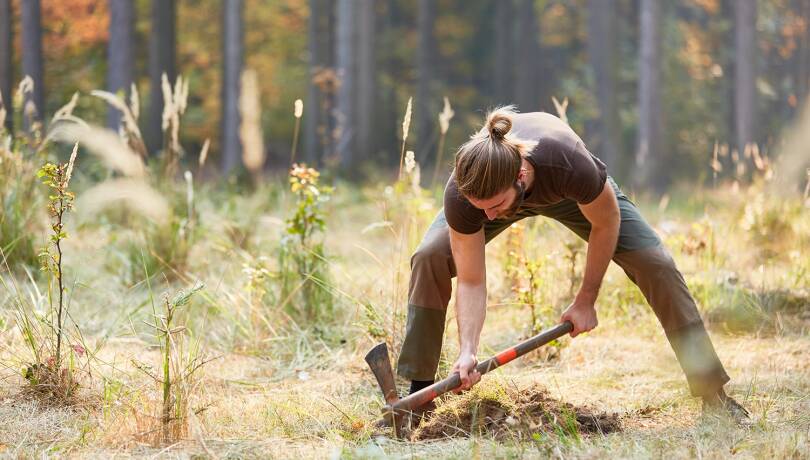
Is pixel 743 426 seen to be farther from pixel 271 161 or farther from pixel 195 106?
pixel 271 161

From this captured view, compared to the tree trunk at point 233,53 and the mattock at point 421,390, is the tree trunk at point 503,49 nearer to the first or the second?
the tree trunk at point 233,53

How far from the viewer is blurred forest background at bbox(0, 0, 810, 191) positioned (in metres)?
13.7

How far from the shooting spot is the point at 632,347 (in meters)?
4.70

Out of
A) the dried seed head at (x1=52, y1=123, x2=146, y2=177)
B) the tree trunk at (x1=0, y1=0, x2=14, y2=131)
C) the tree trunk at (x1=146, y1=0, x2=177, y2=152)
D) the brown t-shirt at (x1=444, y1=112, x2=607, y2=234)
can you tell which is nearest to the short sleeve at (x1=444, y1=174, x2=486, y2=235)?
the brown t-shirt at (x1=444, y1=112, x2=607, y2=234)

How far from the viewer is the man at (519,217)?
303 centimetres

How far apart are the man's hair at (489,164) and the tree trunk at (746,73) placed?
485 inches

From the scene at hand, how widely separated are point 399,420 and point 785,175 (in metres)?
4.15

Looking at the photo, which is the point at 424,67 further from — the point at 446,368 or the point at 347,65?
the point at 446,368

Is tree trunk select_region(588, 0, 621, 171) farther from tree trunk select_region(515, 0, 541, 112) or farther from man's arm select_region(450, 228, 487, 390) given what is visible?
man's arm select_region(450, 228, 487, 390)

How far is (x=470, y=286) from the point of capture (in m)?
3.41

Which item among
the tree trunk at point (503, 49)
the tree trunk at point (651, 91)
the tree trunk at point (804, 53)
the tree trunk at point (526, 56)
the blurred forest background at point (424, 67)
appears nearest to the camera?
the tree trunk at point (651, 91)

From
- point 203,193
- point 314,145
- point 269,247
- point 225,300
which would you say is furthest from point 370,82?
point 225,300

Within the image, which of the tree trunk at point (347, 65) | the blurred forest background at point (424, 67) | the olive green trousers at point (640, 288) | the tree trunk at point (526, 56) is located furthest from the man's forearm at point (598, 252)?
the tree trunk at point (526, 56)

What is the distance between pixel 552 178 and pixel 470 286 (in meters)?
0.53
